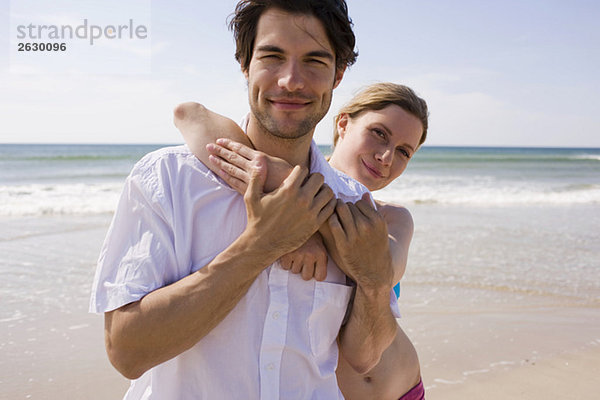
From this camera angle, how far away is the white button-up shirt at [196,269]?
5.11ft

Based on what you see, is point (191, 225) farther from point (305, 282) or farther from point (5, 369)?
point (5, 369)

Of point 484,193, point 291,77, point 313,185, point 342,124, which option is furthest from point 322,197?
point 484,193

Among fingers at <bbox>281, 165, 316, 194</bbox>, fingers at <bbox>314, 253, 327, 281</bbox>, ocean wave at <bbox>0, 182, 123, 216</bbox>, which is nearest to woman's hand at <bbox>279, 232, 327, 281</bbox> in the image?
fingers at <bbox>314, 253, 327, 281</bbox>

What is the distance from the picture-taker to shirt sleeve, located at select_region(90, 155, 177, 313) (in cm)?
149

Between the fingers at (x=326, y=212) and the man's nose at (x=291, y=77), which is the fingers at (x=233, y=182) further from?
the man's nose at (x=291, y=77)

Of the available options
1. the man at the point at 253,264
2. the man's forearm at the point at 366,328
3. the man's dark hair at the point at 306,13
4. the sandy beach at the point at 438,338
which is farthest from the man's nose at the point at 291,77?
the sandy beach at the point at 438,338

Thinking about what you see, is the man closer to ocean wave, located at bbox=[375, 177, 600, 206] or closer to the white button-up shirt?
the white button-up shirt

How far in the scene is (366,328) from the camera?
1.82 metres

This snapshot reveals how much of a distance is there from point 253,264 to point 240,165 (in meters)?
0.37

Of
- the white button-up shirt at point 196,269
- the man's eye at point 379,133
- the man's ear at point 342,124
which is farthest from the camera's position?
the man's ear at point 342,124

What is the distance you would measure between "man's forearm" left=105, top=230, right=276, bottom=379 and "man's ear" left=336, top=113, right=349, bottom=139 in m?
1.88

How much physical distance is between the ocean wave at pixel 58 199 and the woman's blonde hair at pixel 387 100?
32.3 ft

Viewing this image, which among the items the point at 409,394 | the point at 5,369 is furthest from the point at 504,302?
the point at 5,369

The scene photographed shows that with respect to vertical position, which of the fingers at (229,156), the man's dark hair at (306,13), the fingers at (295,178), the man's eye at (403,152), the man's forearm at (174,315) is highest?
the man's dark hair at (306,13)
